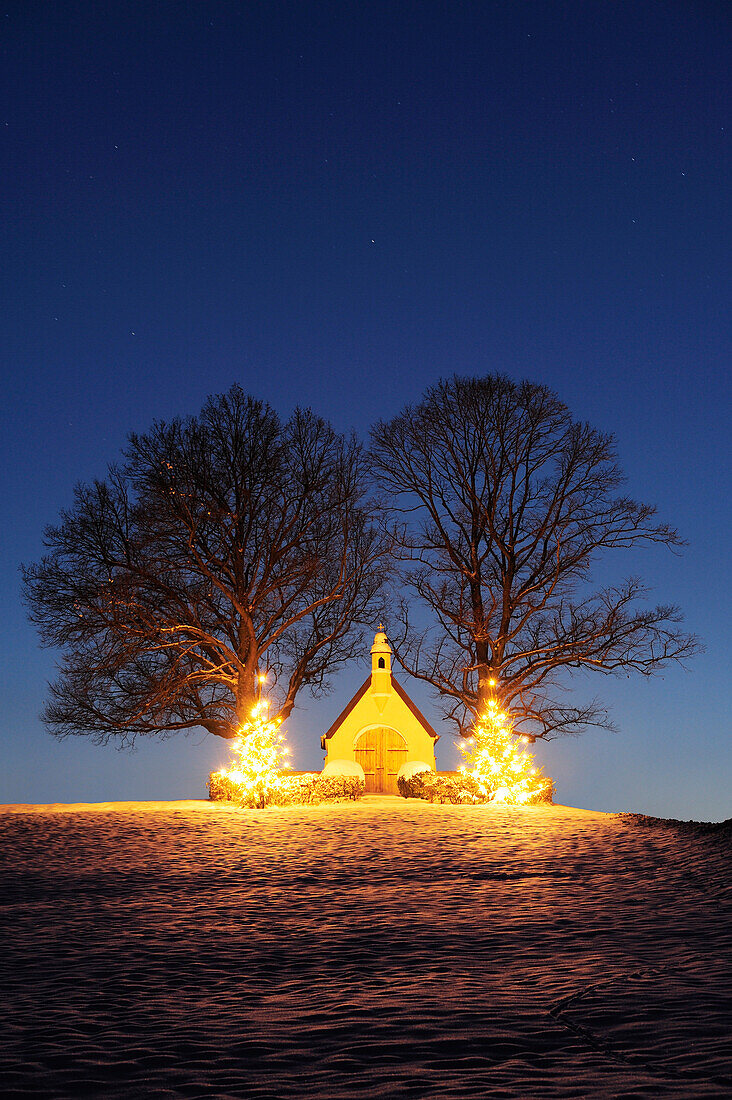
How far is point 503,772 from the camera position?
23859mm

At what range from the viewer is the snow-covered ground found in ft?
16.4

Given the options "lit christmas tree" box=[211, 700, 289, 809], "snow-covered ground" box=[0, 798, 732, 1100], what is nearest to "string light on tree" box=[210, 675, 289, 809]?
"lit christmas tree" box=[211, 700, 289, 809]

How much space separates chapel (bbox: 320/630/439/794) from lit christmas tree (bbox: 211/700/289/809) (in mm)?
9640

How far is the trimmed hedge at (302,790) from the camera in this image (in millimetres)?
23281

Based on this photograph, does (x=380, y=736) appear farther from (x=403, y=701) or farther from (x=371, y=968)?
(x=371, y=968)

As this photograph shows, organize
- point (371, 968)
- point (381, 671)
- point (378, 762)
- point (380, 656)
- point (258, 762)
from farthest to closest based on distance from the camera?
1. point (380, 656)
2. point (381, 671)
3. point (378, 762)
4. point (258, 762)
5. point (371, 968)

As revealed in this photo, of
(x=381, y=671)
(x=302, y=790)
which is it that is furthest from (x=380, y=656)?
(x=302, y=790)

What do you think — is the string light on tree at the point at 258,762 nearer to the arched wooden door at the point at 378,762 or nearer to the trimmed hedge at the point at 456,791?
the trimmed hedge at the point at 456,791

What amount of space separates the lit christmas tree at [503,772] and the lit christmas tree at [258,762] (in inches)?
189

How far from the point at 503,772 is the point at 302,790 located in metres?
5.31

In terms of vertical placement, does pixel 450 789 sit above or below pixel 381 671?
below

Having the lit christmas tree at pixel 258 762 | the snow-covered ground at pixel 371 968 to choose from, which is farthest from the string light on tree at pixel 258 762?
the snow-covered ground at pixel 371 968

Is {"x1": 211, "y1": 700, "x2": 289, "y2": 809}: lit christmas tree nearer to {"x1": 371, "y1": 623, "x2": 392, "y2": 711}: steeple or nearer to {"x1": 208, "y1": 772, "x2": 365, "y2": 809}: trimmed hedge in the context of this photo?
{"x1": 208, "y1": 772, "x2": 365, "y2": 809}: trimmed hedge

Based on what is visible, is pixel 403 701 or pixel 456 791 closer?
pixel 456 791
